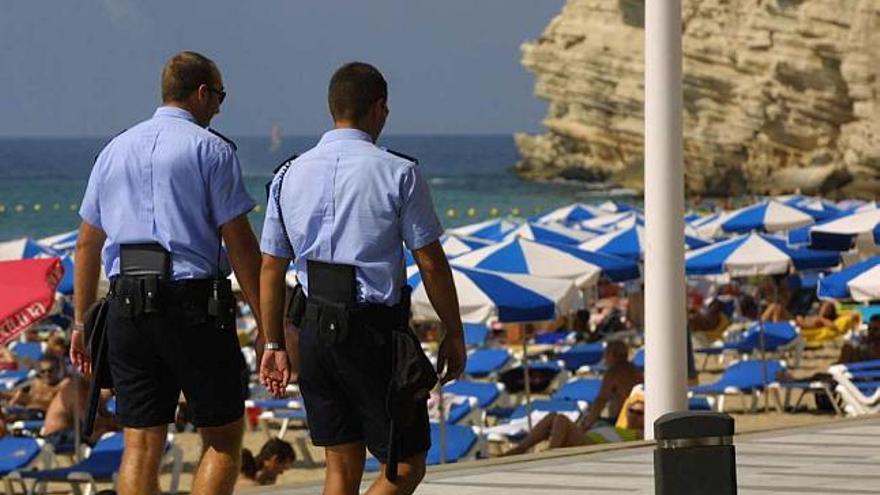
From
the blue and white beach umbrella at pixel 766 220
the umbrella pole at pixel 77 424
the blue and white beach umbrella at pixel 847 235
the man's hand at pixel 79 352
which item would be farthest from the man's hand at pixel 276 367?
the blue and white beach umbrella at pixel 766 220

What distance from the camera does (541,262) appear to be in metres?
19.0

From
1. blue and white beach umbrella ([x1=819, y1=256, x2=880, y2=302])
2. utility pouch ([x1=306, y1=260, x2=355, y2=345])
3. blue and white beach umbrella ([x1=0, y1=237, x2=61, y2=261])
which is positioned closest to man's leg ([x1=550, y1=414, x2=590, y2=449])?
blue and white beach umbrella ([x1=819, y1=256, x2=880, y2=302])

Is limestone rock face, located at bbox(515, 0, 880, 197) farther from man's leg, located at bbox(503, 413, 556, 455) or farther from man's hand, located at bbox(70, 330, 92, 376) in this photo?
man's hand, located at bbox(70, 330, 92, 376)

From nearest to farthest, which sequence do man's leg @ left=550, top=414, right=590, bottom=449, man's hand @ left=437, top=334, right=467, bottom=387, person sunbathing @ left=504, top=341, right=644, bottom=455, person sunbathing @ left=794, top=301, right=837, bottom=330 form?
man's hand @ left=437, top=334, right=467, bottom=387 < man's leg @ left=550, top=414, right=590, bottom=449 < person sunbathing @ left=504, top=341, right=644, bottom=455 < person sunbathing @ left=794, top=301, right=837, bottom=330

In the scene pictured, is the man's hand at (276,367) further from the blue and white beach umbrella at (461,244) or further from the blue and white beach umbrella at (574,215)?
the blue and white beach umbrella at (574,215)

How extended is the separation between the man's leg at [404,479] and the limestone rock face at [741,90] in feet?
234

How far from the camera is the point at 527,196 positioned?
123938 mm

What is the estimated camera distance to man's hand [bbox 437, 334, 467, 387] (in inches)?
231

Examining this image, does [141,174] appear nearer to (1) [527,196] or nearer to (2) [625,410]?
(2) [625,410]

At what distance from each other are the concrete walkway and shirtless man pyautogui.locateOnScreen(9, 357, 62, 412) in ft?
27.8

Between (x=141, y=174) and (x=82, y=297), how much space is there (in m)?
0.48

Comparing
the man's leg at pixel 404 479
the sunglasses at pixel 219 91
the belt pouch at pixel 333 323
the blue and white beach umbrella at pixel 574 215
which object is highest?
the sunglasses at pixel 219 91

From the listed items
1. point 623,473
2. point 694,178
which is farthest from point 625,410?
point 694,178

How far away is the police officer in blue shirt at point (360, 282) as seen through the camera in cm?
592
